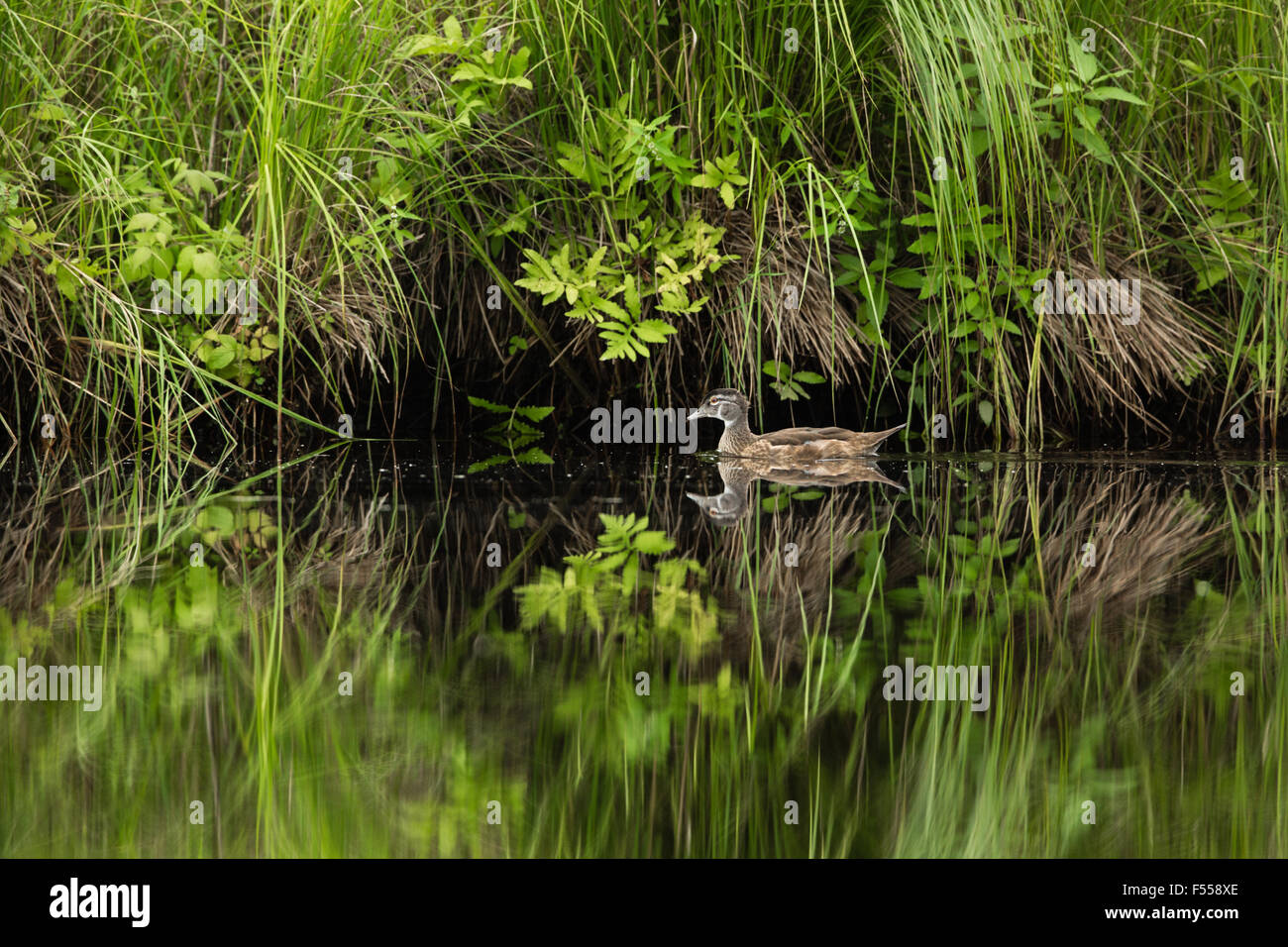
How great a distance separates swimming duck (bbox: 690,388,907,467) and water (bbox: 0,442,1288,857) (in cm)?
92

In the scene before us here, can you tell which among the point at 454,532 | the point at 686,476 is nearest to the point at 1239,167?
the point at 686,476

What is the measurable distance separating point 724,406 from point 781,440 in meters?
0.25

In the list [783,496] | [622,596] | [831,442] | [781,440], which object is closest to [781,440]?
[781,440]

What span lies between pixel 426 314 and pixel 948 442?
7.05 ft

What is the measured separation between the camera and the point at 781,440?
537 cm

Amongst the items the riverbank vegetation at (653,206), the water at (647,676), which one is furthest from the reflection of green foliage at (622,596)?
the riverbank vegetation at (653,206)

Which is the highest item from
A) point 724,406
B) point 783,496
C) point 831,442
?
point 724,406

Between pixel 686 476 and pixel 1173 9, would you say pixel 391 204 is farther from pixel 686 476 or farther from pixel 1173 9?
pixel 1173 9

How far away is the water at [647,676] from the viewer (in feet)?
6.10

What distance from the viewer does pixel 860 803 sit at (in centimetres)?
189

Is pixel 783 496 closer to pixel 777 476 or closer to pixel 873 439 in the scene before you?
pixel 777 476

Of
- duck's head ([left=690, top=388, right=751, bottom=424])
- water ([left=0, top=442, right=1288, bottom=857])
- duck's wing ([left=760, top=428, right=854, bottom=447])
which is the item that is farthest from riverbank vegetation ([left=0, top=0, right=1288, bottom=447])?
water ([left=0, top=442, right=1288, bottom=857])

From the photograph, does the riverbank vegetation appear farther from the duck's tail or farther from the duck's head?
the duck's tail

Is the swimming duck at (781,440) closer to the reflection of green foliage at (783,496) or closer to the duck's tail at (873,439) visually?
Answer: the duck's tail at (873,439)
